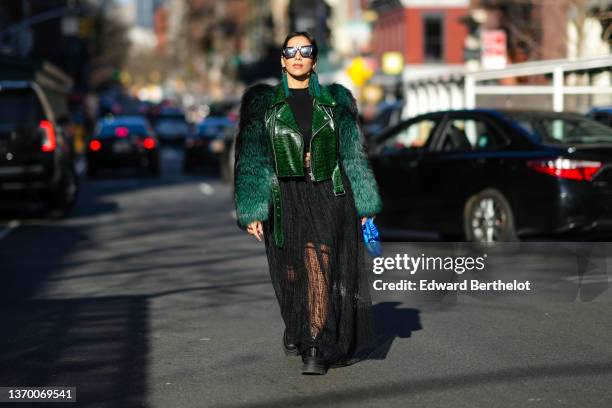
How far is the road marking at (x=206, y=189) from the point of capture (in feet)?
87.0

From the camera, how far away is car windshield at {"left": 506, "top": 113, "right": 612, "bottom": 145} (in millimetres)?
12844

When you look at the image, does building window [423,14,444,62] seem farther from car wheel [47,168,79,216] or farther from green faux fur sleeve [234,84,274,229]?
green faux fur sleeve [234,84,274,229]

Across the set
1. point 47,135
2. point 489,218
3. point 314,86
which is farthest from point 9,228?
point 314,86

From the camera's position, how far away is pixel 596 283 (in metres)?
10.4

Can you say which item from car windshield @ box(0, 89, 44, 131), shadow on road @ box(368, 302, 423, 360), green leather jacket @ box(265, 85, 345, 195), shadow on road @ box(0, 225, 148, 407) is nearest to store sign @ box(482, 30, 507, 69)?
car windshield @ box(0, 89, 44, 131)

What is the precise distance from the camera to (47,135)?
18891mm

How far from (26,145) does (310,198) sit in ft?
39.9

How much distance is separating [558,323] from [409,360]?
1.77 m

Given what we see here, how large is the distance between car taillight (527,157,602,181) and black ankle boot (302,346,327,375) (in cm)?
556

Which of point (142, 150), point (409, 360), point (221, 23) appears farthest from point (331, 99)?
point (221, 23)

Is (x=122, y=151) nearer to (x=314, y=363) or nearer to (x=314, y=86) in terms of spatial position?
(x=314, y=86)

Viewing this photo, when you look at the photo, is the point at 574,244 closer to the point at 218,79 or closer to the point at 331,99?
the point at 331,99

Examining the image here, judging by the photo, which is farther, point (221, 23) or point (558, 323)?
point (221, 23)

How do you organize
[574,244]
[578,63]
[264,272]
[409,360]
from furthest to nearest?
1. [578,63]
2. [264,272]
3. [574,244]
4. [409,360]
